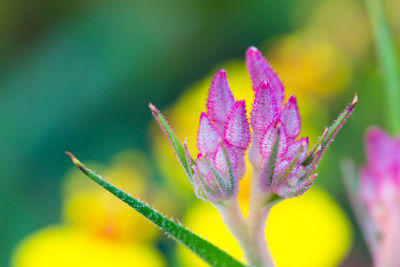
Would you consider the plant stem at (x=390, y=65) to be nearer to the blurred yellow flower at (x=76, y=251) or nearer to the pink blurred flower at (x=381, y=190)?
the pink blurred flower at (x=381, y=190)

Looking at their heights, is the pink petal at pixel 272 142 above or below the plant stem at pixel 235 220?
above

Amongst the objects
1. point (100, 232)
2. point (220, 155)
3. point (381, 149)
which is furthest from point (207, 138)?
point (100, 232)

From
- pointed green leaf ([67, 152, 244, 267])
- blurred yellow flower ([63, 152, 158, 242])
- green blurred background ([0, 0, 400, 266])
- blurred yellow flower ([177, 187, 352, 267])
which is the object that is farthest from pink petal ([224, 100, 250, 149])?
green blurred background ([0, 0, 400, 266])

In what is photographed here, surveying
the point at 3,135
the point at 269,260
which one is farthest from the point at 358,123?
the point at 269,260

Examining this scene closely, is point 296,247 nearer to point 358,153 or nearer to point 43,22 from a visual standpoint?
point 358,153

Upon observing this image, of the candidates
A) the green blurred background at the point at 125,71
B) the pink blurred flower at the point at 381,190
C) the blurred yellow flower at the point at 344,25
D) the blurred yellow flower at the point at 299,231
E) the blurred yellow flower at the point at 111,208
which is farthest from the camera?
the blurred yellow flower at the point at 344,25

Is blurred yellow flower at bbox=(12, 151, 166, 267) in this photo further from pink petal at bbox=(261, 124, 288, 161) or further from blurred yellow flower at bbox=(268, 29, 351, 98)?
pink petal at bbox=(261, 124, 288, 161)

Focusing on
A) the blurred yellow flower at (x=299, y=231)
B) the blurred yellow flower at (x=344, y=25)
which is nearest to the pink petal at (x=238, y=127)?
the blurred yellow flower at (x=299, y=231)

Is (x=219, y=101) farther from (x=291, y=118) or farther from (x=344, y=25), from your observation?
(x=344, y=25)
